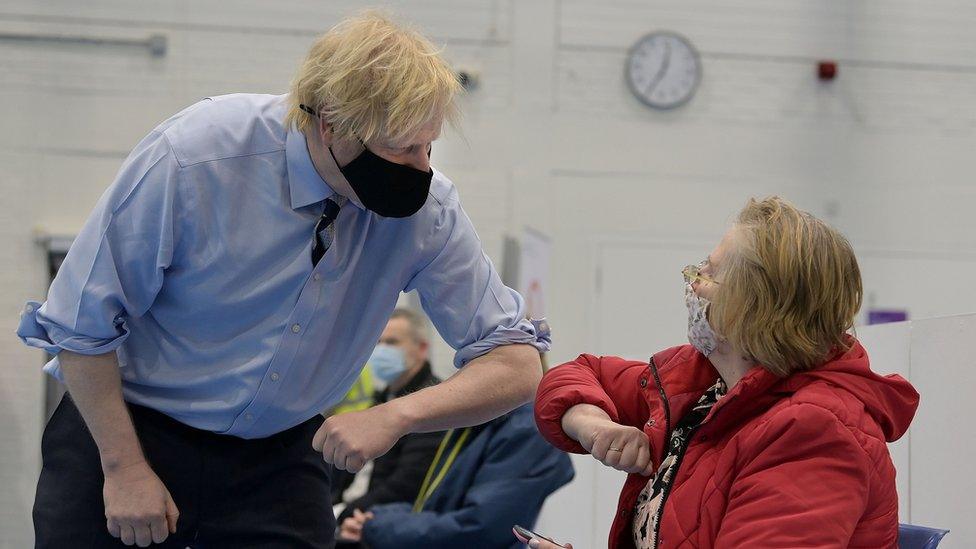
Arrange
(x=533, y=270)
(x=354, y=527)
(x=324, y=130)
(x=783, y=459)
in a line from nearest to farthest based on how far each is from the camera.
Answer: (x=783, y=459) < (x=324, y=130) < (x=354, y=527) < (x=533, y=270)

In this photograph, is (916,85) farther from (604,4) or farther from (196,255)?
(196,255)

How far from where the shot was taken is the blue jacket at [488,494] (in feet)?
10.1

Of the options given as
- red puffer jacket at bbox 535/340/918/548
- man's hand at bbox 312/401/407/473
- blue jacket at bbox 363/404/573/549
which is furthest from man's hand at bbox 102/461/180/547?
blue jacket at bbox 363/404/573/549

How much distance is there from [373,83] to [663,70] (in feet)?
17.0

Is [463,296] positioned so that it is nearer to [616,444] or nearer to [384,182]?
[384,182]

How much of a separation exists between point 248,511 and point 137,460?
0.22 metres

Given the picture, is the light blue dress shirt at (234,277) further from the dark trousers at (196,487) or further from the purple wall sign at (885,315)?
the purple wall sign at (885,315)

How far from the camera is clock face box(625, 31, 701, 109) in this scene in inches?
254

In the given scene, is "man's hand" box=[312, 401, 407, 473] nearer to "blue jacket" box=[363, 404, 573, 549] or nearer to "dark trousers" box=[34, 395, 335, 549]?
"dark trousers" box=[34, 395, 335, 549]

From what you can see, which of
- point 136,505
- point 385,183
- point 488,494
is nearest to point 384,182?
point 385,183

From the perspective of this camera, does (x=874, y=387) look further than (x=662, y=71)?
No

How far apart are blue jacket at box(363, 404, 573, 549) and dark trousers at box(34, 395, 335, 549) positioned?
1.32 meters

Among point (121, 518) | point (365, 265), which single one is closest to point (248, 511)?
point (121, 518)

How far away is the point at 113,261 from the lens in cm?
156
